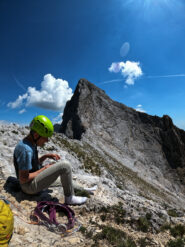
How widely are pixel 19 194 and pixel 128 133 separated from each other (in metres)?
52.8

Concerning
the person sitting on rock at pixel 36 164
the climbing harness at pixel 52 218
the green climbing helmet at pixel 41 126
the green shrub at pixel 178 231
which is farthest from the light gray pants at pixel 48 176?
the green shrub at pixel 178 231

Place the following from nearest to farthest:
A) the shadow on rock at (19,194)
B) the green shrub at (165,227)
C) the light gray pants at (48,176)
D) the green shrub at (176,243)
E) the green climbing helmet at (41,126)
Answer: the green shrub at (176,243), the green climbing helmet at (41,126), the light gray pants at (48,176), the green shrub at (165,227), the shadow on rock at (19,194)

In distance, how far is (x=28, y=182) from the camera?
17.2 feet

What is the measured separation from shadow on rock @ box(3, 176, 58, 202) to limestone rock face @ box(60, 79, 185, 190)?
33.9 m

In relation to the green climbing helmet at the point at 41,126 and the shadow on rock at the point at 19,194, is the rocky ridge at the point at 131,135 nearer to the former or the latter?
the shadow on rock at the point at 19,194

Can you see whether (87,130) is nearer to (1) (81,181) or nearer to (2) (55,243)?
(1) (81,181)

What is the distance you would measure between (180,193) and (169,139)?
71.7 ft

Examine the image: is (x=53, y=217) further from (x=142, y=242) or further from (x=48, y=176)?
(x=142, y=242)

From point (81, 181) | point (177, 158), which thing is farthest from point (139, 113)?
point (81, 181)

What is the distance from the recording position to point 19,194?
232 inches

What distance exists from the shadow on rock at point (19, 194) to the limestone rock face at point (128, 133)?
111ft

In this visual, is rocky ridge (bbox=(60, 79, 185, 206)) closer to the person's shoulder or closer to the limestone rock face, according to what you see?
the limestone rock face

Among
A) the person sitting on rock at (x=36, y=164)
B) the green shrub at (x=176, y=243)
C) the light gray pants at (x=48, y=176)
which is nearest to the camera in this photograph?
Result: the green shrub at (x=176, y=243)

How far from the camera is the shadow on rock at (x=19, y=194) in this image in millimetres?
5795
